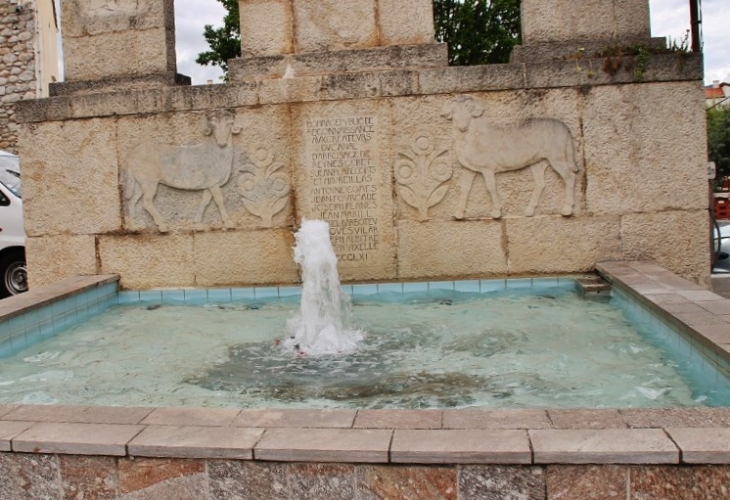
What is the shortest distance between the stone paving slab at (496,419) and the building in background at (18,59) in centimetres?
1756

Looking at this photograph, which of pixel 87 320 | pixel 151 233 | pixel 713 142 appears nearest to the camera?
pixel 87 320

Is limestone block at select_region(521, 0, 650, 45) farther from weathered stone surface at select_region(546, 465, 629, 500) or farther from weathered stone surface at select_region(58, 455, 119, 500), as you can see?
weathered stone surface at select_region(58, 455, 119, 500)

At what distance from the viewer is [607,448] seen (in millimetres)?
2076

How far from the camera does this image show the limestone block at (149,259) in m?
6.00

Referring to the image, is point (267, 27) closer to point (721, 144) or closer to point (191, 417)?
point (191, 417)

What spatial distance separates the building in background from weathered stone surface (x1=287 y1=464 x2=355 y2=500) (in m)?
17.5

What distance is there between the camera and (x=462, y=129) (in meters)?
5.63

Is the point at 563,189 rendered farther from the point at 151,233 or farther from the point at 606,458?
the point at 606,458

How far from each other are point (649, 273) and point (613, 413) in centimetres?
287

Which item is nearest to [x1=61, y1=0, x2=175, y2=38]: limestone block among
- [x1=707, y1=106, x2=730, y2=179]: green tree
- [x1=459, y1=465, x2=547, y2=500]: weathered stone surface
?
[x1=459, y1=465, x2=547, y2=500]: weathered stone surface

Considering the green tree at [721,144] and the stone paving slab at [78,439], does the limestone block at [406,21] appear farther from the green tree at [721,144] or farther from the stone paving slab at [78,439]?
the green tree at [721,144]

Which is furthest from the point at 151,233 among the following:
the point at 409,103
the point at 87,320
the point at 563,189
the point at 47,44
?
the point at 47,44

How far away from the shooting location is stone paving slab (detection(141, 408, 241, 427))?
95.3 inches

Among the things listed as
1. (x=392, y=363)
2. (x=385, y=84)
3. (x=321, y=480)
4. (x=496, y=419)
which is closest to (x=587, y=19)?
(x=385, y=84)
